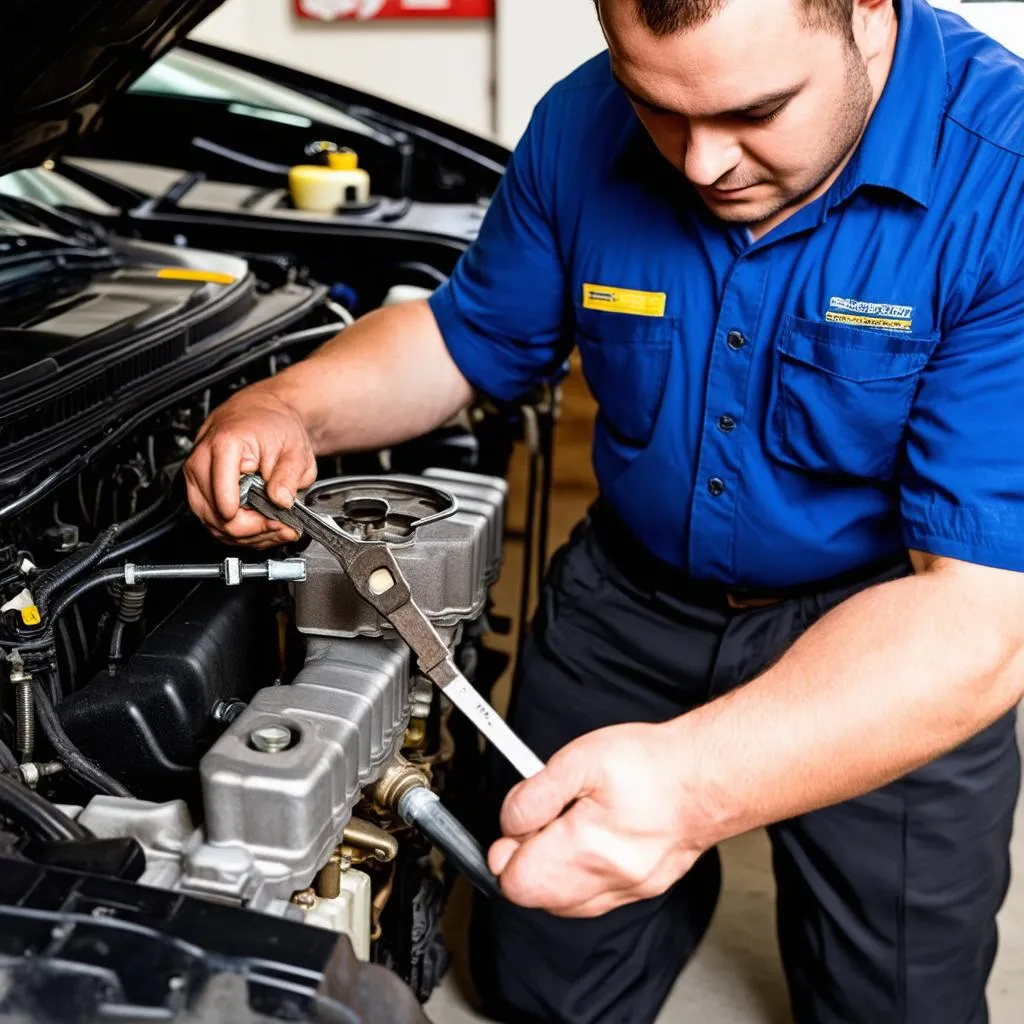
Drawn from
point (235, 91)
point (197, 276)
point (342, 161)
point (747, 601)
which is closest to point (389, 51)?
point (235, 91)

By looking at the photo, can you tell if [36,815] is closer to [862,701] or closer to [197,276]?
[862,701]

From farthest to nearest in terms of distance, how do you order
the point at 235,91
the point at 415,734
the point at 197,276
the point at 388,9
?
the point at 388,9
the point at 235,91
the point at 197,276
the point at 415,734

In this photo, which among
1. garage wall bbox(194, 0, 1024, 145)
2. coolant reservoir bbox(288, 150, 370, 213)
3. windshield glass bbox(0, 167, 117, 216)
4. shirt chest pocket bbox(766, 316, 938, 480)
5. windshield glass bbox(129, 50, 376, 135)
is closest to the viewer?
shirt chest pocket bbox(766, 316, 938, 480)

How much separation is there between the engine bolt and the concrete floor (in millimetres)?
741

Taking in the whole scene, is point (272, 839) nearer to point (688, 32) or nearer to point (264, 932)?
point (264, 932)

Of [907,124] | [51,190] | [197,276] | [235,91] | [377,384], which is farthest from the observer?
[235,91]

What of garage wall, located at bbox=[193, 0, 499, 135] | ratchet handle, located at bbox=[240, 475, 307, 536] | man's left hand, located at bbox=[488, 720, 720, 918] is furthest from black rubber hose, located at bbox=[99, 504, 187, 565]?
garage wall, located at bbox=[193, 0, 499, 135]

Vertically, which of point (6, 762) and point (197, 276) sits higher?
point (197, 276)

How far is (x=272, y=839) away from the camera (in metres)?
0.87

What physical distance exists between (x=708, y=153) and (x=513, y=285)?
39 cm

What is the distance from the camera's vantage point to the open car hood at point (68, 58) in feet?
3.45

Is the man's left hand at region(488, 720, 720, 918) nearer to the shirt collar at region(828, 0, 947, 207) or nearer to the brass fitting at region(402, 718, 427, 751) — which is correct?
the brass fitting at region(402, 718, 427, 751)

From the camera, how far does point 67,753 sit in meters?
0.99

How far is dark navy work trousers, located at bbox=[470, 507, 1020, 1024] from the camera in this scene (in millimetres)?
1354
